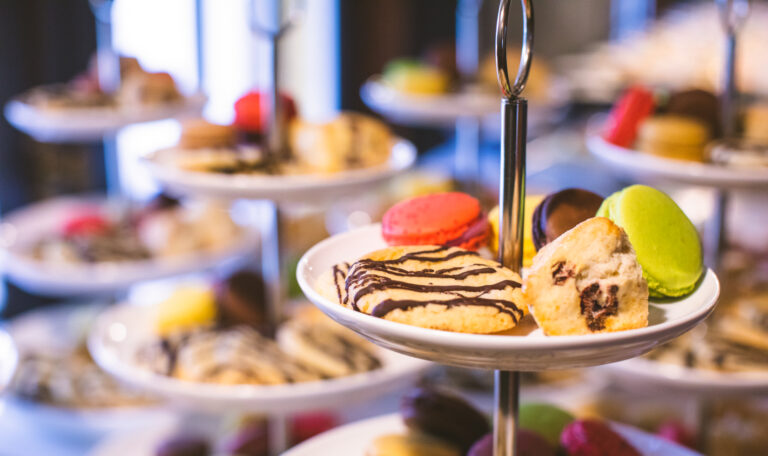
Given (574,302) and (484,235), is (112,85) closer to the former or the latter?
(484,235)

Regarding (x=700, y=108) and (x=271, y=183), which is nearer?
(x=271, y=183)

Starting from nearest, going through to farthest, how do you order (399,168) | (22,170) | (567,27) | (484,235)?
1. (484,235)
2. (399,168)
3. (22,170)
4. (567,27)

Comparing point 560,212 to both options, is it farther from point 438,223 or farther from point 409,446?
point 409,446

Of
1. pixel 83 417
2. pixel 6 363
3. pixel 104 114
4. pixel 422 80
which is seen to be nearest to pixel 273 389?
pixel 6 363

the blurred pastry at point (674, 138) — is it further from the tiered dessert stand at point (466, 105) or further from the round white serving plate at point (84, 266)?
the round white serving plate at point (84, 266)

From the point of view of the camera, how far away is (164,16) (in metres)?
2.53

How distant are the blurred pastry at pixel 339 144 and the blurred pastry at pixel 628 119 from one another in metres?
0.34

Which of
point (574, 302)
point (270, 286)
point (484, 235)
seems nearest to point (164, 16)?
point (270, 286)

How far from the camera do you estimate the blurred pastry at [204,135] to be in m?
1.10

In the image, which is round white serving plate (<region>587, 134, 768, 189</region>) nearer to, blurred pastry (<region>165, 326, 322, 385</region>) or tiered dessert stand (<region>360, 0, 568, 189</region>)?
blurred pastry (<region>165, 326, 322, 385</region>)

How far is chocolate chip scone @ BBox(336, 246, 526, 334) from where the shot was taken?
1.57ft

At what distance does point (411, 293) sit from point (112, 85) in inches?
55.6

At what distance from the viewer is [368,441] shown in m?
0.72

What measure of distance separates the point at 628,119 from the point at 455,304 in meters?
0.66
